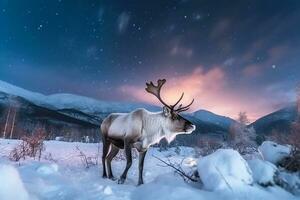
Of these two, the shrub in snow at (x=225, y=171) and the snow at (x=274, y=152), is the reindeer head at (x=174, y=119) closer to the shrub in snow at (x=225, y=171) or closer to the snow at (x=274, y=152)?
the snow at (x=274, y=152)

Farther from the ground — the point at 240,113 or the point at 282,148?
the point at 240,113

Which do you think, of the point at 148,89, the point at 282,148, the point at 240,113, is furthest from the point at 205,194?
the point at 240,113

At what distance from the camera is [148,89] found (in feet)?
26.2

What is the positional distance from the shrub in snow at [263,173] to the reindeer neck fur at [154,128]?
3098 millimetres

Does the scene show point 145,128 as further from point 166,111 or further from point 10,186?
point 10,186

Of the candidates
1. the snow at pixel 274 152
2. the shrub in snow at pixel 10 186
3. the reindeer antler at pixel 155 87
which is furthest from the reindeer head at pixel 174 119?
the shrub in snow at pixel 10 186

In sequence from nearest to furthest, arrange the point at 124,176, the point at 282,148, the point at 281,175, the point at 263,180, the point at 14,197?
the point at 14,197 → the point at 263,180 → the point at 281,175 → the point at 282,148 → the point at 124,176

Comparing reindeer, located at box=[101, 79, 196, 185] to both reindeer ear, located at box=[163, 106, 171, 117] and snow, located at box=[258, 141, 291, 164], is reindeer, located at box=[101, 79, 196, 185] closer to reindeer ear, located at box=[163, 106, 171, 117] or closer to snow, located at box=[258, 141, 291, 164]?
reindeer ear, located at box=[163, 106, 171, 117]

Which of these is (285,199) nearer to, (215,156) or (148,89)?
(215,156)

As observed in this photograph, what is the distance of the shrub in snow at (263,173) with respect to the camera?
4.11m

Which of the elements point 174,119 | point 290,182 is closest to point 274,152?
point 290,182

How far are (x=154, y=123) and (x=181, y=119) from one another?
2.15 ft

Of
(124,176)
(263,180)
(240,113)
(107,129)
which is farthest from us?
(240,113)

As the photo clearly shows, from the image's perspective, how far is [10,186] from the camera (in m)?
3.77
